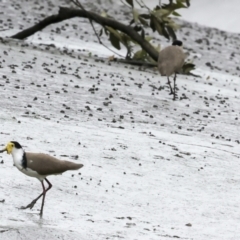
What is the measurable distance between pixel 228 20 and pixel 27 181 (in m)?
17.9

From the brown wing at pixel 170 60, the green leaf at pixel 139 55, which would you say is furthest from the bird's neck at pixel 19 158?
the green leaf at pixel 139 55

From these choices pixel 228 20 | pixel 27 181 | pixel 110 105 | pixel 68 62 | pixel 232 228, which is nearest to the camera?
pixel 232 228

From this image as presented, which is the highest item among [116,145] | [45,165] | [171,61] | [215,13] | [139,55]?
[215,13]

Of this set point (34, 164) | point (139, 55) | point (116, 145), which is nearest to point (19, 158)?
point (34, 164)

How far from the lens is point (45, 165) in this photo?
6527mm

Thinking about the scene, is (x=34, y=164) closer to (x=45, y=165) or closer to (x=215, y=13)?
(x=45, y=165)

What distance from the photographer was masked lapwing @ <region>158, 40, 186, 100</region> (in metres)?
12.4

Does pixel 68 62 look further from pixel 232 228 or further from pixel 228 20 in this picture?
pixel 228 20

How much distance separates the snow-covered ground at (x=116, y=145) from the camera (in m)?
6.77

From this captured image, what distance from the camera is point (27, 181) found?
743 cm

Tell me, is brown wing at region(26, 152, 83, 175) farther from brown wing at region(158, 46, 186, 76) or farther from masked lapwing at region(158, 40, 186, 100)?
brown wing at region(158, 46, 186, 76)

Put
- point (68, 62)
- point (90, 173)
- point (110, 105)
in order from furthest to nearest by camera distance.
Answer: point (68, 62), point (110, 105), point (90, 173)

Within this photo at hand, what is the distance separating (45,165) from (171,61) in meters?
6.25

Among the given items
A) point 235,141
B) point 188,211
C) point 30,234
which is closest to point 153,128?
point 235,141
